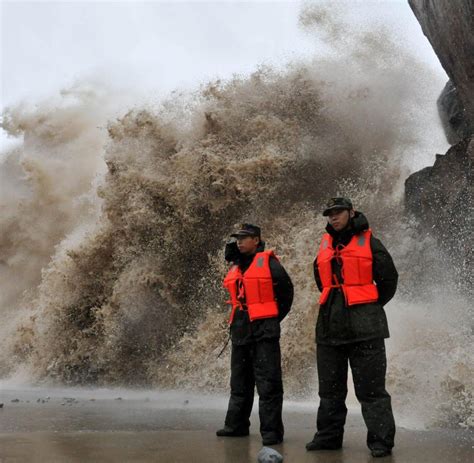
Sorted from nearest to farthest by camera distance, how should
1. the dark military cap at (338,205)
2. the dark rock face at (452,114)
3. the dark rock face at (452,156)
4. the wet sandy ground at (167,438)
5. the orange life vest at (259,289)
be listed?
the wet sandy ground at (167,438), the dark military cap at (338,205), the orange life vest at (259,289), the dark rock face at (452,156), the dark rock face at (452,114)

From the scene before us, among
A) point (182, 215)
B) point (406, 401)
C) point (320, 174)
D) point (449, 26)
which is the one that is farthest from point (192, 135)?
point (406, 401)

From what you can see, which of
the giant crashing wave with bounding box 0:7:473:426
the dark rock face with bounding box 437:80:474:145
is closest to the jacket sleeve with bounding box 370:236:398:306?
the dark rock face with bounding box 437:80:474:145

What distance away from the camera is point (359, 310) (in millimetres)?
4121

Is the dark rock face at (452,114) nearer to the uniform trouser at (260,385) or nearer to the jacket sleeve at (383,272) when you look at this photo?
the jacket sleeve at (383,272)

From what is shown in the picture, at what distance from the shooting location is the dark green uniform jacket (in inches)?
161

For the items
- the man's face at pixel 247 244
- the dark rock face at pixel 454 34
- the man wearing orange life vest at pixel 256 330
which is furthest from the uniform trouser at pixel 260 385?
the dark rock face at pixel 454 34

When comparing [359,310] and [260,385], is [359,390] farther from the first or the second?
[260,385]

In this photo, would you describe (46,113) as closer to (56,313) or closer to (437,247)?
(56,313)

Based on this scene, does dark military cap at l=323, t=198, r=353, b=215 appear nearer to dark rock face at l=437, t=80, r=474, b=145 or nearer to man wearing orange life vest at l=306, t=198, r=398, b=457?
man wearing orange life vest at l=306, t=198, r=398, b=457

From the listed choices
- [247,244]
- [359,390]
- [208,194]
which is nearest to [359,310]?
[359,390]

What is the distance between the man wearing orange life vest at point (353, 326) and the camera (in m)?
4.04

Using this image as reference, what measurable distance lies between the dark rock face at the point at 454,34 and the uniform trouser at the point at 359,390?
3.20m

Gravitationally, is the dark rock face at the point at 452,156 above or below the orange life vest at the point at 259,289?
above

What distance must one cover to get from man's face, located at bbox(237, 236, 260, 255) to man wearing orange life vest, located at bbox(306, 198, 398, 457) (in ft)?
1.94
